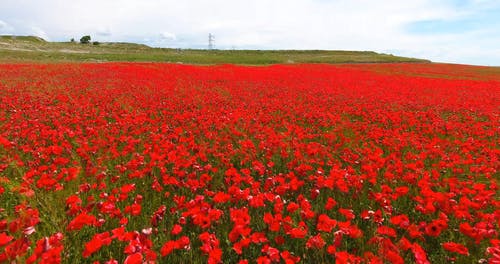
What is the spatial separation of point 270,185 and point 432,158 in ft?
10.6

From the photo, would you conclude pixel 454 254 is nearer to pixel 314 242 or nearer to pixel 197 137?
pixel 314 242

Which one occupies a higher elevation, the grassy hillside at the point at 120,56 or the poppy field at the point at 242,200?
the grassy hillside at the point at 120,56

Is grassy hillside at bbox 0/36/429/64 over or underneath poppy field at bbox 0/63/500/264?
over

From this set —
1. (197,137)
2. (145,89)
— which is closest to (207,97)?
(145,89)

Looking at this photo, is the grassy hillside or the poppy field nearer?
the poppy field

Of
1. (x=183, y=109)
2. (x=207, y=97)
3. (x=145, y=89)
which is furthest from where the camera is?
(x=145, y=89)

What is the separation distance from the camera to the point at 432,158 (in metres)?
5.22

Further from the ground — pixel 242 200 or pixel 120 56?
pixel 120 56

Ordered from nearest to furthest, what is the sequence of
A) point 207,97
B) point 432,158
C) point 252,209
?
point 252,209
point 432,158
point 207,97

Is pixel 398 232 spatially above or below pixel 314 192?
below

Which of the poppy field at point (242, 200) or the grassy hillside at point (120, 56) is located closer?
the poppy field at point (242, 200)

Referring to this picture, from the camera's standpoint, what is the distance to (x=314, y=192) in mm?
3434

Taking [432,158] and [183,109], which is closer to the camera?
[432,158]

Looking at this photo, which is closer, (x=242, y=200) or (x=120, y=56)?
(x=242, y=200)
